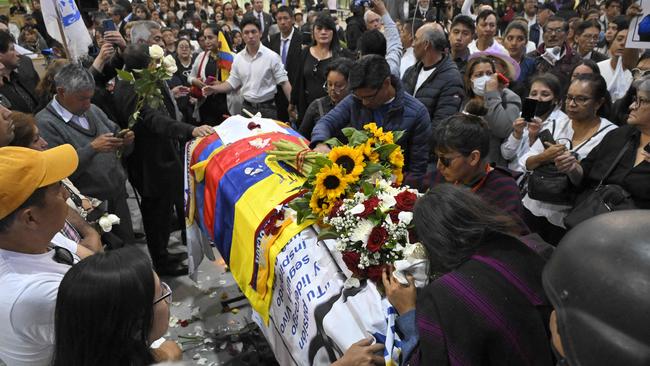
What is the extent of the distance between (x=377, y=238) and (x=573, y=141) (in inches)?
70.7

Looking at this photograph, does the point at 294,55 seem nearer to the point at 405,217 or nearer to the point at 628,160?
the point at 628,160

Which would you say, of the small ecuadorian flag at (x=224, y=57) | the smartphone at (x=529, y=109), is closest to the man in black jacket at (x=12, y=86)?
the small ecuadorian flag at (x=224, y=57)

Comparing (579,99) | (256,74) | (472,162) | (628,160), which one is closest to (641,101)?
(628,160)

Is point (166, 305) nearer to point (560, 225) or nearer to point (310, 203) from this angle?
point (310, 203)

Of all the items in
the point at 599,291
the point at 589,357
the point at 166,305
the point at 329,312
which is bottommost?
the point at 329,312

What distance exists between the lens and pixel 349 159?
2324 mm

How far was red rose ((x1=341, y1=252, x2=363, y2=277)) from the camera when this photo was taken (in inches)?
76.7

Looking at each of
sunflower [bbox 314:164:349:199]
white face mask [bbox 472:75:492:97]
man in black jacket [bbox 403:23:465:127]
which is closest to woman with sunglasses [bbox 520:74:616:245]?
white face mask [bbox 472:75:492:97]

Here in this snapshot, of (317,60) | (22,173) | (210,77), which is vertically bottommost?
(210,77)

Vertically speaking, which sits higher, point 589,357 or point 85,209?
point 589,357

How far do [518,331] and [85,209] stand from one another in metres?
2.24

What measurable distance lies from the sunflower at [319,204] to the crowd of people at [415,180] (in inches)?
21.2

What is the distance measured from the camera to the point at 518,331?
4.46 ft

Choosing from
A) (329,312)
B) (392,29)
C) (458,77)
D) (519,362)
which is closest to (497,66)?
(458,77)
